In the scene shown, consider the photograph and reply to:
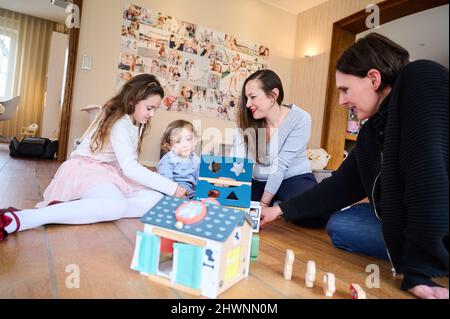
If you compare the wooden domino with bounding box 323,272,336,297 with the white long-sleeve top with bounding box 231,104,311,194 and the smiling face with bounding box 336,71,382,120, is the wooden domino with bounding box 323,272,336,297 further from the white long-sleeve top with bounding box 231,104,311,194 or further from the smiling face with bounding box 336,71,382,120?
the white long-sleeve top with bounding box 231,104,311,194

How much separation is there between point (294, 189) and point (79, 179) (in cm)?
94

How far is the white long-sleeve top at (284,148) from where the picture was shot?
1569mm

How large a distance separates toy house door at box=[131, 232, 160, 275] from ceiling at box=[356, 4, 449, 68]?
0.67 m

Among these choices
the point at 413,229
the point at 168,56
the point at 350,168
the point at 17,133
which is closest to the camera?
the point at 413,229

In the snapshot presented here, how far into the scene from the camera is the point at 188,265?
693 millimetres

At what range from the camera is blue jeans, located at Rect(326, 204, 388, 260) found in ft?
3.53

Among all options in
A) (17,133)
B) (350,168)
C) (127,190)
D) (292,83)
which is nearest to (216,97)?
Answer: (292,83)

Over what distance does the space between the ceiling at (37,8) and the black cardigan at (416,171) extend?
233 inches

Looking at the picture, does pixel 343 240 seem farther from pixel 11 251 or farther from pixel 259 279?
pixel 11 251

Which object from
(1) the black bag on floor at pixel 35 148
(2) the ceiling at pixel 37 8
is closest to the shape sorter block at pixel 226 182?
(1) the black bag on floor at pixel 35 148

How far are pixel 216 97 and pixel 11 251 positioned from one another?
307 cm

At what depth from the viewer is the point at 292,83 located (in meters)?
4.25

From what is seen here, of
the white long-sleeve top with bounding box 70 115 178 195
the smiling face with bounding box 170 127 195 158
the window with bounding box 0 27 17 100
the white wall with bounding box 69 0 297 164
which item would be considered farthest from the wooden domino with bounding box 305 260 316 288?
the window with bounding box 0 27 17 100

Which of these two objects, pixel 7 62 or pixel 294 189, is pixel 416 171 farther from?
pixel 7 62
